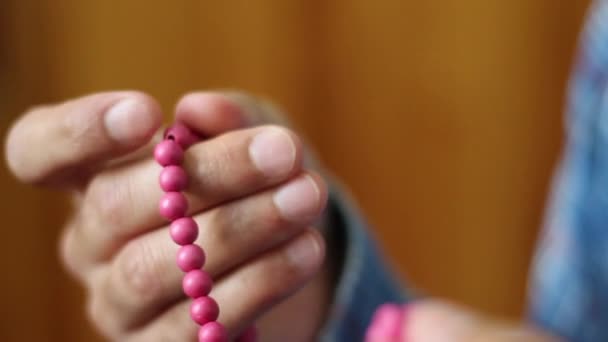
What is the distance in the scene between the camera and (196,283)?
0.26 meters

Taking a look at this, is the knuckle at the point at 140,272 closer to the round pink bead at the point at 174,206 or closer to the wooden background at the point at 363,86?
the round pink bead at the point at 174,206

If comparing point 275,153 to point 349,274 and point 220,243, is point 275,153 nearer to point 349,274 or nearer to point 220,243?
point 220,243

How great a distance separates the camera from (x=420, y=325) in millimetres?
386

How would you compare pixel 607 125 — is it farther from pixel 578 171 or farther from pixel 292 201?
pixel 292 201

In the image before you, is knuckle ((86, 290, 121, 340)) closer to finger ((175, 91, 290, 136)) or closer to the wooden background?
finger ((175, 91, 290, 136))

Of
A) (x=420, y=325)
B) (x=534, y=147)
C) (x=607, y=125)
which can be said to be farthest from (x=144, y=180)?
(x=534, y=147)

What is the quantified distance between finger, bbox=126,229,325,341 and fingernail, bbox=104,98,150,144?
0.07 metres

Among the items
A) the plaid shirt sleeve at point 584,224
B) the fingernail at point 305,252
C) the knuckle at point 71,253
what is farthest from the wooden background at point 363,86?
the fingernail at point 305,252

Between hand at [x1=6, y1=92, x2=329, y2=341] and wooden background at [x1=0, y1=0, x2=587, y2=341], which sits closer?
hand at [x1=6, y1=92, x2=329, y2=341]

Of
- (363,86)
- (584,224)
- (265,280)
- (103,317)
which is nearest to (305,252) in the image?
(265,280)

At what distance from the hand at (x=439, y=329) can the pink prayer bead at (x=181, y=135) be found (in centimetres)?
15

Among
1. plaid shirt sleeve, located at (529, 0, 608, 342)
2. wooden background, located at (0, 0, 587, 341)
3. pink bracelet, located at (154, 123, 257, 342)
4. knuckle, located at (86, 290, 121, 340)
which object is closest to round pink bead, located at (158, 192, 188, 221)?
pink bracelet, located at (154, 123, 257, 342)

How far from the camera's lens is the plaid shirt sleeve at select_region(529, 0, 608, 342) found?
1.67ft

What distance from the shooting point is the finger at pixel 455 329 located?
0.38 metres
